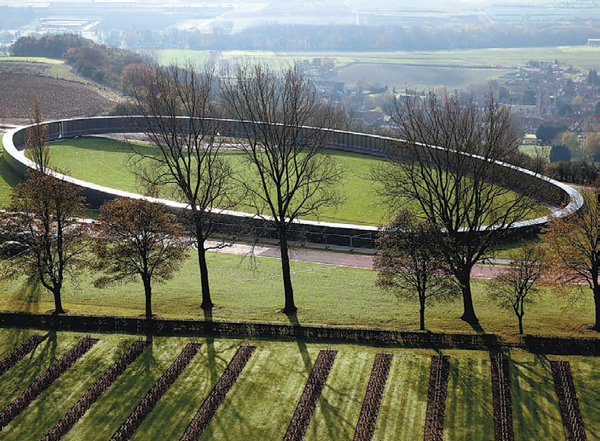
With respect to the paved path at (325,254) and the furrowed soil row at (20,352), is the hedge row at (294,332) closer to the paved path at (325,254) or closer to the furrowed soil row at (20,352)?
the furrowed soil row at (20,352)

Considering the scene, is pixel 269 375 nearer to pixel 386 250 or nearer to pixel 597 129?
pixel 386 250

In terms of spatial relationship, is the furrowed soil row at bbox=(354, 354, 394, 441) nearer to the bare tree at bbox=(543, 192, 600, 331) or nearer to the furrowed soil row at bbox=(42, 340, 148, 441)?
the bare tree at bbox=(543, 192, 600, 331)

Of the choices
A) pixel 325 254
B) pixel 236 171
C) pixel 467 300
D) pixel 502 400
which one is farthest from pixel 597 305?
pixel 236 171

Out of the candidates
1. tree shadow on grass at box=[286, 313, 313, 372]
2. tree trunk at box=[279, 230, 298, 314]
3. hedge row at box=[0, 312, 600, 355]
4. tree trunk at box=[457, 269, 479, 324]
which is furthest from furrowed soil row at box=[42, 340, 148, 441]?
tree trunk at box=[457, 269, 479, 324]

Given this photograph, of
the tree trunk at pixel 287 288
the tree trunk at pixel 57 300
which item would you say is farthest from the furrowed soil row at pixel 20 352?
the tree trunk at pixel 287 288

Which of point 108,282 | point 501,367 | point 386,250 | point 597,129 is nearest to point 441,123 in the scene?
point 386,250

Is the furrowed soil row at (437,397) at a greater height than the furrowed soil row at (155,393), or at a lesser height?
greater

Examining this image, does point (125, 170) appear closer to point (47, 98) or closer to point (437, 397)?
point (437, 397)
